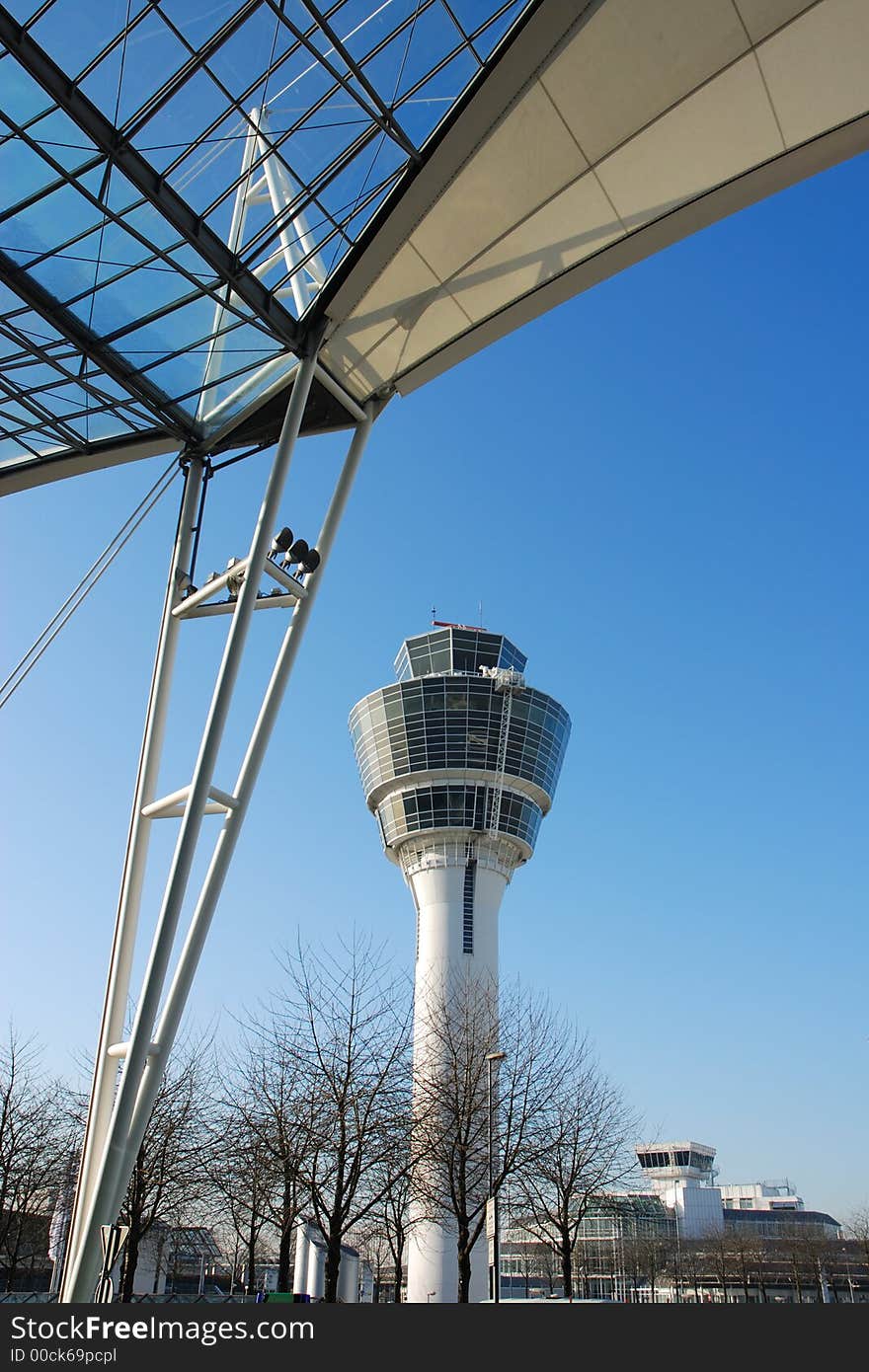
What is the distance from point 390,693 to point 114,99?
6844cm

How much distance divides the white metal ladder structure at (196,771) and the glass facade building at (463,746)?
194 ft

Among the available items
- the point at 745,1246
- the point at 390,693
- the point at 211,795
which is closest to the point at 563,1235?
the point at 211,795

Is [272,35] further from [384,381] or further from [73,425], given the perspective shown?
[73,425]

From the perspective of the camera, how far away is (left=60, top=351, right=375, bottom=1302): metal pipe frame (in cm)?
1248

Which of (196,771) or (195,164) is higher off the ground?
(195,164)

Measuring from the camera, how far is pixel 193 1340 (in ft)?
30.5

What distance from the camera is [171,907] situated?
43.1 ft

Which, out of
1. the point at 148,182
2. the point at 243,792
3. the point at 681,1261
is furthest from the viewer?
the point at 681,1261

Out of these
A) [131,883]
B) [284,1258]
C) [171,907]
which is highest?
[131,883]

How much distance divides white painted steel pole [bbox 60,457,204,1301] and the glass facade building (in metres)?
59.0

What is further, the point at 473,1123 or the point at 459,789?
the point at 459,789

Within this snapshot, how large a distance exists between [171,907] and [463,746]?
63.1 metres

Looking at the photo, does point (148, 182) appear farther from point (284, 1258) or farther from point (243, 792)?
point (284, 1258)

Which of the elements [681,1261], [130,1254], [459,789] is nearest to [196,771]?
[130,1254]
